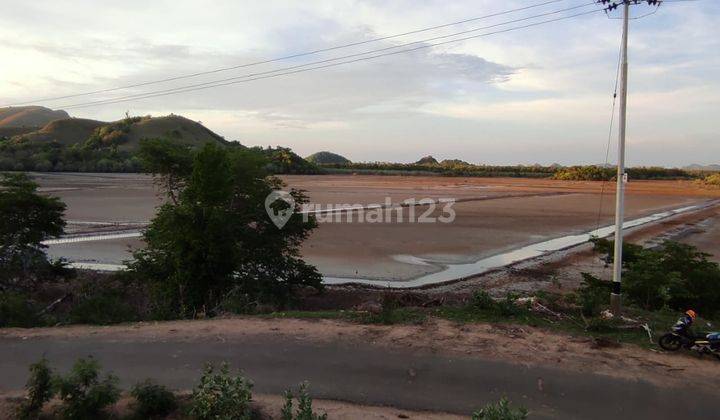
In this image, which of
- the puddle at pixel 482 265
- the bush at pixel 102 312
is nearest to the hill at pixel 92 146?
the puddle at pixel 482 265

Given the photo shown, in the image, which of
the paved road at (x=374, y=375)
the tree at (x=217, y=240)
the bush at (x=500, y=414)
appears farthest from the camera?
the tree at (x=217, y=240)

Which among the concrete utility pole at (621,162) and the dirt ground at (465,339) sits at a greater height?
the concrete utility pole at (621,162)

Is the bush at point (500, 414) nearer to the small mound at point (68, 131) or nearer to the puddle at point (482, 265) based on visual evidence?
the puddle at point (482, 265)

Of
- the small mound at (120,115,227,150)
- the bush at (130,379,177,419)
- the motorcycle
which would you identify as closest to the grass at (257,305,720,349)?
the motorcycle

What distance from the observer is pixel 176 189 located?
47.9 ft

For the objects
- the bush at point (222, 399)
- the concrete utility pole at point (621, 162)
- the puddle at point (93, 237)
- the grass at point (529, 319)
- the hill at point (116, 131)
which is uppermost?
the hill at point (116, 131)

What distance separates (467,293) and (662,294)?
15.3 ft

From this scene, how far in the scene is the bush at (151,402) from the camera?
5.21m

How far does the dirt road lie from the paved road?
14 millimetres

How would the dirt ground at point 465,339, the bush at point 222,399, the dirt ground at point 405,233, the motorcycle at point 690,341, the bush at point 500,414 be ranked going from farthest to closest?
the dirt ground at point 405,233
the motorcycle at point 690,341
the dirt ground at point 465,339
the bush at point 222,399
the bush at point 500,414

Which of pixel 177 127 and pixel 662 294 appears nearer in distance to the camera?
pixel 662 294

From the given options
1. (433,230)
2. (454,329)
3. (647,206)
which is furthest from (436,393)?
(647,206)

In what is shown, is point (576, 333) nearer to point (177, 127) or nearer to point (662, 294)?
point (662, 294)

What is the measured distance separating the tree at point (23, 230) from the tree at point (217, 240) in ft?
9.15
